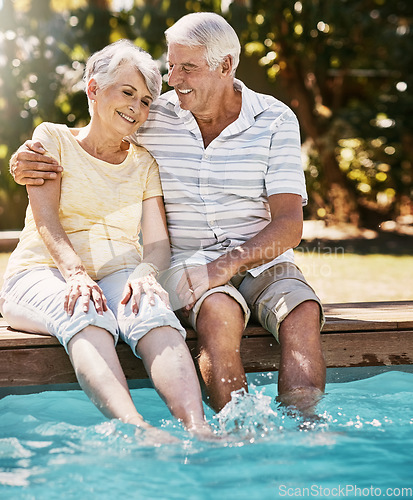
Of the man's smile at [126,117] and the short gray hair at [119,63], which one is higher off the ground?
the short gray hair at [119,63]

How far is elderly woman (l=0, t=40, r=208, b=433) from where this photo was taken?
226cm

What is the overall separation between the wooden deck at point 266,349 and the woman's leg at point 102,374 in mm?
244

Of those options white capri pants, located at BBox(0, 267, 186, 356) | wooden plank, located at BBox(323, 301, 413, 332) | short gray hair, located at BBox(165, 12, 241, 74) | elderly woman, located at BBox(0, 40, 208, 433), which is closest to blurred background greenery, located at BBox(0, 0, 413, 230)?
short gray hair, located at BBox(165, 12, 241, 74)

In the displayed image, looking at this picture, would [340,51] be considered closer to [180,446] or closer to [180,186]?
[180,186]

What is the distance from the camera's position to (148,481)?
195 cm

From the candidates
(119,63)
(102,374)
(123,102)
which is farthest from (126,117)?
(102,374)

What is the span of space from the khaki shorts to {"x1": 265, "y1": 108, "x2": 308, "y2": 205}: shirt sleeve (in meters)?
0.31

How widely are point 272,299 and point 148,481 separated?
2.98 ft

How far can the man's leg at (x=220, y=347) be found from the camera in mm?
2373

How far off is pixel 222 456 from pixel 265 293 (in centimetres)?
78

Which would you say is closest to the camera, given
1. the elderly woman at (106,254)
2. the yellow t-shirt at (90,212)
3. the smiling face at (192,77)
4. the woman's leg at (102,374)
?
the woman's leg at (102,374)

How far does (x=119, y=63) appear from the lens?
266 centimetres

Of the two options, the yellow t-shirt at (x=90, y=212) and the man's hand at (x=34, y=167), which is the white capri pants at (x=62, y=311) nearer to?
the yellow t-shirt at (x=90, y=212)

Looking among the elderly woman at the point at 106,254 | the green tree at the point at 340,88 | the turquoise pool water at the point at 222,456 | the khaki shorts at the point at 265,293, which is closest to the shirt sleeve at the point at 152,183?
the elderly woman at the point at 106,254
